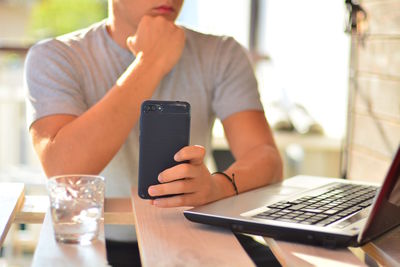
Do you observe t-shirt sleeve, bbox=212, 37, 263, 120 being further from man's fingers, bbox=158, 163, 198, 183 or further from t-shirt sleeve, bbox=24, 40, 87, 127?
man's fingers, bbox=158, 163, 198, 183

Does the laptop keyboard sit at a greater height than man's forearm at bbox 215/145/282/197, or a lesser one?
greater

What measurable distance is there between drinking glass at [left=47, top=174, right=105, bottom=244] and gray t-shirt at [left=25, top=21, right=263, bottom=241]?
1.92ft

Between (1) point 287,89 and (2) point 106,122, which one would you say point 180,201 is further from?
(1) point 287,89

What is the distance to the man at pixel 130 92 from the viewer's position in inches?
54.4

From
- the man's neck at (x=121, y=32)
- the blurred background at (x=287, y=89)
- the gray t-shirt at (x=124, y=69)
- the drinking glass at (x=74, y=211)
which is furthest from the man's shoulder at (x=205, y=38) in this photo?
the drinking glass at (x=74, y=211)

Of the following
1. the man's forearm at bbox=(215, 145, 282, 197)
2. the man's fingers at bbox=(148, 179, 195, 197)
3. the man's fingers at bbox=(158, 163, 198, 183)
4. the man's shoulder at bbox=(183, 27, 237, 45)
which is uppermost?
the man's shoulder at bbox=(183, 27, 237, 45)

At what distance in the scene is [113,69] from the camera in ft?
5.38

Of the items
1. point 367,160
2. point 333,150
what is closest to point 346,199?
point 367,160

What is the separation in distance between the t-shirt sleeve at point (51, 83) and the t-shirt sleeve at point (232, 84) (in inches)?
12.2

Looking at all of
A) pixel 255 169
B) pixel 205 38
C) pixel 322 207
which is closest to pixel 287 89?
pixel 205 38

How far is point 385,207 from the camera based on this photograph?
953mm

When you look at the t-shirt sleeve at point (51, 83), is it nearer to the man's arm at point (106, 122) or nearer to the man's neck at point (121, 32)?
the man's arm at point (106, 122)

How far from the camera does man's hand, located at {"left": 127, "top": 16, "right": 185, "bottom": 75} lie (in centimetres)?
150

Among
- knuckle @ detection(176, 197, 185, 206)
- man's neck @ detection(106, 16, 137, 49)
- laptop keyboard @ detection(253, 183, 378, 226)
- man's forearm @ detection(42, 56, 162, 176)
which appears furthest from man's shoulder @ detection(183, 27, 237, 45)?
knuckle @ detection(176, 197, 185, 206)
